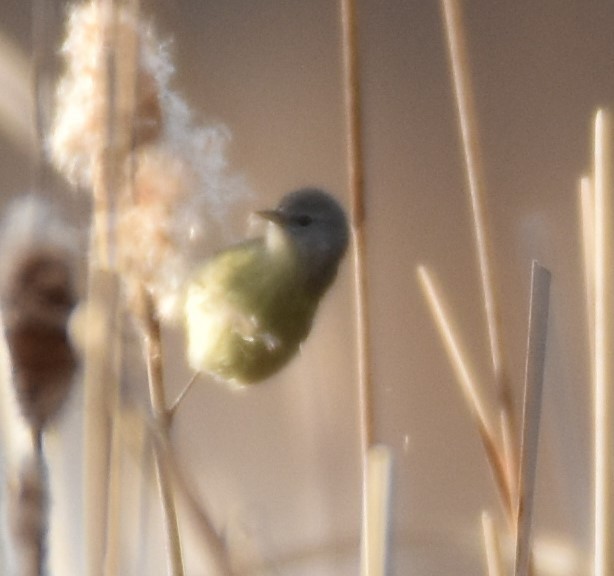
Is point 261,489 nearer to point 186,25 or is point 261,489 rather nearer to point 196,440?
point 196,440

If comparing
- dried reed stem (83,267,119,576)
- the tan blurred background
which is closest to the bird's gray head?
dried reed stem (83,267,119,576)

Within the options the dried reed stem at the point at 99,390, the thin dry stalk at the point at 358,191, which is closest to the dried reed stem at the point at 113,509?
the dried reed stem at the point at 99,390

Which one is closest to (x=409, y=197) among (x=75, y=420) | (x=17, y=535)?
(x=75, y=420)

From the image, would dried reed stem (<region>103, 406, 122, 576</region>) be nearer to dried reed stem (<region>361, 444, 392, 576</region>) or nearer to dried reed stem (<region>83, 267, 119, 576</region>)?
dried reed stem (<region>83, 267, 119, 576</region>)

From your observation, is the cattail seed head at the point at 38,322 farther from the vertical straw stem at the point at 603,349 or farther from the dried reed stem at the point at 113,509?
the vertical straw stem at the point at 603,349

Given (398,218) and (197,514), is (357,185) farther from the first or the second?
(398,218)

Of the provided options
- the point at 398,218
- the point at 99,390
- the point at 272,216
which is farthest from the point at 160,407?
the point at 398,218
